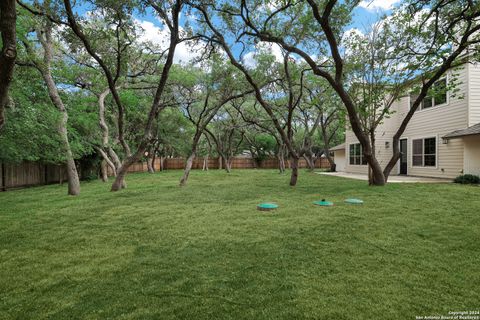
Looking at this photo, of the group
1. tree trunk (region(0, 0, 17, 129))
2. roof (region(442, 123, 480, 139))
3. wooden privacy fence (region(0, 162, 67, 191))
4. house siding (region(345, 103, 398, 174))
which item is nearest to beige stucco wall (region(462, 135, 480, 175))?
roof (region(442, 123, 480, 139))

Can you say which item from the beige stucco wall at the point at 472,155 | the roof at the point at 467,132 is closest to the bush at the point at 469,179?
the beige stucco wall at the point at 472,155

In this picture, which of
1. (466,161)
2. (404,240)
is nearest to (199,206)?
(404,240)

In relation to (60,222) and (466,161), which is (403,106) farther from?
(60,222)

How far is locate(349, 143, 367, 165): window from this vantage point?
15.6m

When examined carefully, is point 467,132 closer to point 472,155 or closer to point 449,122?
point 472,155

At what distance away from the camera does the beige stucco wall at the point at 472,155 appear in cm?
904

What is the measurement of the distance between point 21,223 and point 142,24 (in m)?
5.64

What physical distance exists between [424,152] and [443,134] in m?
1.37

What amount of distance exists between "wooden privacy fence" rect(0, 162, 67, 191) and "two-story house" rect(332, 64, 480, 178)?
14.8m

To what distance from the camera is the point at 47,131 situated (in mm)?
5938

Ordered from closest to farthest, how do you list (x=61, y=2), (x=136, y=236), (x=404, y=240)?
(x=404, y=240)
(x=136, y=236)
(x=61, y=2)

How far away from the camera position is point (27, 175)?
35.6 ft

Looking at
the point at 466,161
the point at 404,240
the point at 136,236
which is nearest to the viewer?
the point at 404,240

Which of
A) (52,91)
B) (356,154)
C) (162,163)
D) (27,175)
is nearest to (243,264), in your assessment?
(52,91)
